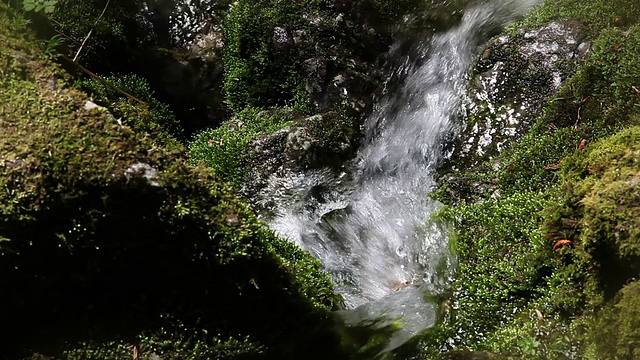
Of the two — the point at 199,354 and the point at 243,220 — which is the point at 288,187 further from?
the point at 199,354

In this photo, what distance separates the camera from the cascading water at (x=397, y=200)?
157 inches

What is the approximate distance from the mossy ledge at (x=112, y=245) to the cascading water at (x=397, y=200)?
1.14 metres

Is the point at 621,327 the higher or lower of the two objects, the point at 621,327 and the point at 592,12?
the lower

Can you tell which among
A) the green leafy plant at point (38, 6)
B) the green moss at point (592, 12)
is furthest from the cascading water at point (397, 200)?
the green leafy plant at point (38, 6)

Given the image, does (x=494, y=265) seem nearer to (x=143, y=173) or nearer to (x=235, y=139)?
(x=143, y=173)

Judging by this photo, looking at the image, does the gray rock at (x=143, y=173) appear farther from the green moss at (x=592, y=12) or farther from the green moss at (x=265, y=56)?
the green moss at (x=592, y=12)

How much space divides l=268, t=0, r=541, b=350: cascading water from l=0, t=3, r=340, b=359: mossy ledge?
114 centimetres

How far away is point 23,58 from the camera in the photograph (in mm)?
3068

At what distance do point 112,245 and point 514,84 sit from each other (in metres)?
4.28

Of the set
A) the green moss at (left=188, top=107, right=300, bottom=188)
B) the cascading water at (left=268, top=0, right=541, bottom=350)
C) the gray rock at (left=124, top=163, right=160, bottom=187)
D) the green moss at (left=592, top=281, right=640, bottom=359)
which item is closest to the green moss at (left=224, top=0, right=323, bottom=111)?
the green moss at (left=188, top=107, right=300, bottom=188)

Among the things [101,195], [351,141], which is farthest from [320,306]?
[351,141]

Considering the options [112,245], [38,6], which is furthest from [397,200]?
[38,6]

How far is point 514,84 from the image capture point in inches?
193

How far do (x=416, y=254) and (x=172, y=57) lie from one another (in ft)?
13.8
